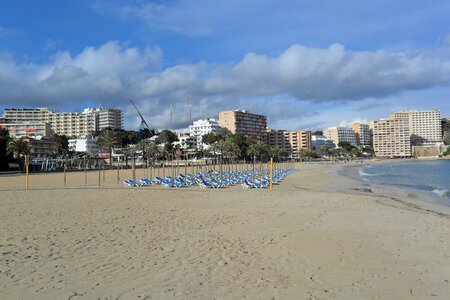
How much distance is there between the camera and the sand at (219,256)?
5.53m

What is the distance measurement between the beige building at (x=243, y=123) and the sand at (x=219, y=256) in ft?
516

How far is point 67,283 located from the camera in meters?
5.64

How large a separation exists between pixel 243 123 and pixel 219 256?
168m

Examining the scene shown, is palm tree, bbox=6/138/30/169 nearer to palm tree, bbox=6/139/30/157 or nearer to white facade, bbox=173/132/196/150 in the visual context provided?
palm tree, bbox=6/139/30/157

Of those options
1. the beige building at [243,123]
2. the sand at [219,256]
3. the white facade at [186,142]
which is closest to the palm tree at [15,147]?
the sand at [219,256]

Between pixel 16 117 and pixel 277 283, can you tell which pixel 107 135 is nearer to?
pixel 277 283

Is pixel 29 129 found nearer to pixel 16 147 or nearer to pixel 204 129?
pixel 204 129

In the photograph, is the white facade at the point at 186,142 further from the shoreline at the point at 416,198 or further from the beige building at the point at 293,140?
the shoreline at the point at 416,198

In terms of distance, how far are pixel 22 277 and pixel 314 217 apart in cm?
940

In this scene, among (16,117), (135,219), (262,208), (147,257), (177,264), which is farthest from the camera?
(16,117)

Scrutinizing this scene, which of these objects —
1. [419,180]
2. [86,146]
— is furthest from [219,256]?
[86,146]

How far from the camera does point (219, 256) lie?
740cm

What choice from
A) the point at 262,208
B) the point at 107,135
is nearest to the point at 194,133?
the point at 107,135

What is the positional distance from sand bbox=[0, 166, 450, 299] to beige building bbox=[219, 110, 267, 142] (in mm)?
157156
